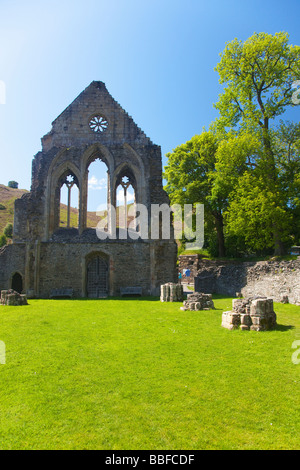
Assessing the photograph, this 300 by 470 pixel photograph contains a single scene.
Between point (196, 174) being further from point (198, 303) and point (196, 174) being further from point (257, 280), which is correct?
point (198, 303)

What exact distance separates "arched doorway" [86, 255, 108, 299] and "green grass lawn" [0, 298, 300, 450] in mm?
9989

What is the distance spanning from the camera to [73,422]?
11.4ft

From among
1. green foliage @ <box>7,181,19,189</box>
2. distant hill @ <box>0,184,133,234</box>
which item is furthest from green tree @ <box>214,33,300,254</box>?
green foliage @ <box>7,181,19,189</box>

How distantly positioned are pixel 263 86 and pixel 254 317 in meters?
17.4

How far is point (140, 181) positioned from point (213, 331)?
12238 mm

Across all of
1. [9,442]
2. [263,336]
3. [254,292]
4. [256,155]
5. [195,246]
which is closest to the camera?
[9,442]

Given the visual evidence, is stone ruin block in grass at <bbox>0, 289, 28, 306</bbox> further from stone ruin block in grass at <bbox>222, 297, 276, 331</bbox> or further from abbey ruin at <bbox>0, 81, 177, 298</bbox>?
stone ruin block in grass at <bbox>222, 297, 276, 331</bbox>

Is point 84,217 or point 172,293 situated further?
point 84,217

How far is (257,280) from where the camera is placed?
570 inches

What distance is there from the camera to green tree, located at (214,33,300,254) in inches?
682

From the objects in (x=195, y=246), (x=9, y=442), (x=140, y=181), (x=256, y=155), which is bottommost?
(x=9, y=442)

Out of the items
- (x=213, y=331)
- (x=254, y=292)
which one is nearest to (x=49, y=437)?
(x=213, y=331)

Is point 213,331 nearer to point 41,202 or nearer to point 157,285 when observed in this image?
point 157,285

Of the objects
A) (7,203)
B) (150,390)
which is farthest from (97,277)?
(7,203)
